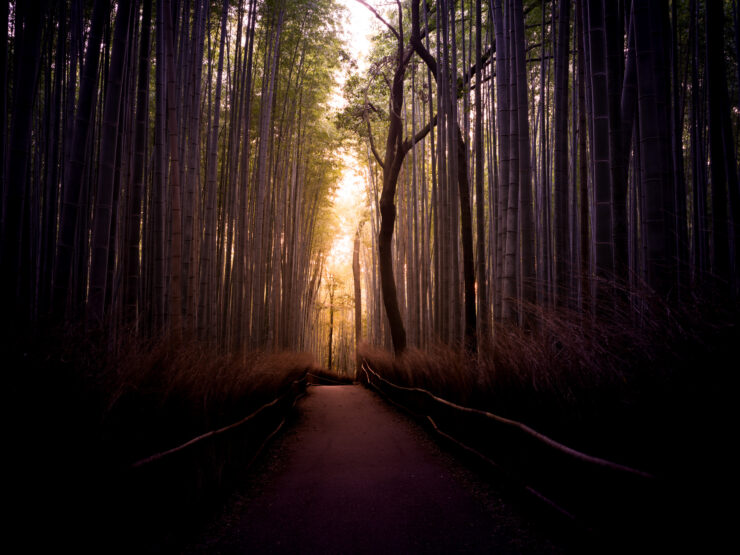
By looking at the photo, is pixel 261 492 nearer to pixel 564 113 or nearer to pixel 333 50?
pixel 564 113

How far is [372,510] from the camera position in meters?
1.88

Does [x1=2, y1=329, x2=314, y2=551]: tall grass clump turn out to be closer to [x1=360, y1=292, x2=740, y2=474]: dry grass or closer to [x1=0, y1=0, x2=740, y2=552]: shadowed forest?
[x1=0, y1=0, x2=740, y2=552]: shadowed forest

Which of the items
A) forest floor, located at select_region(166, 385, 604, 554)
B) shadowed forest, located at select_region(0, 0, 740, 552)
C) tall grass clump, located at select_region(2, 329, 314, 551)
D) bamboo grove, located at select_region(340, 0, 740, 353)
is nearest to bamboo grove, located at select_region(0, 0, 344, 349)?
shadowed forest, located at select_region(0, 0, 740, 552)

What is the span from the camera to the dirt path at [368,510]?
1546 millimetres

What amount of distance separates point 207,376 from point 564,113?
2771mm

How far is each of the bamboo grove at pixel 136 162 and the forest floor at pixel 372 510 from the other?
1070mm

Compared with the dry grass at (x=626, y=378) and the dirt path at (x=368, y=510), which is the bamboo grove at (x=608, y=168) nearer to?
the dry grass at (x=626, y=378)

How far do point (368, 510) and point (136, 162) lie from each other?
2.41 meters

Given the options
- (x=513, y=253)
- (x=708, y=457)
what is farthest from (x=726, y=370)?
(x=513, y=253)

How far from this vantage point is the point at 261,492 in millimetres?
2174

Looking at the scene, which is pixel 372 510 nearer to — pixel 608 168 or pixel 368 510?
pixel 368 510

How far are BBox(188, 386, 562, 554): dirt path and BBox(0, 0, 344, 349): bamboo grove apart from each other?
1077 mm

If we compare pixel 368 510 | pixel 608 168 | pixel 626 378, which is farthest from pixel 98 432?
pixel 608 168

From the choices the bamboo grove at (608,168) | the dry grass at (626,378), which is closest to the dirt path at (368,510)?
the dry grass at (626,378)
